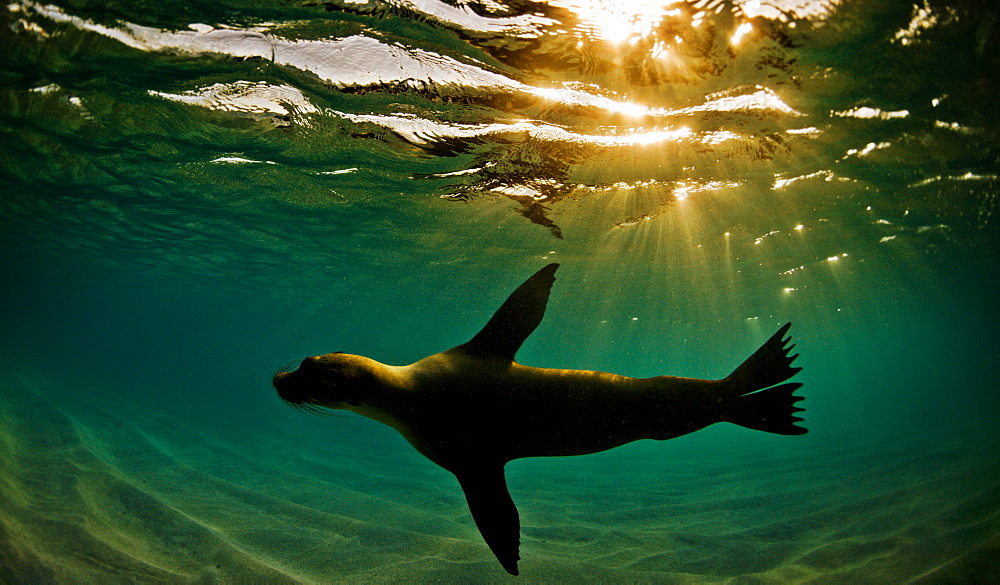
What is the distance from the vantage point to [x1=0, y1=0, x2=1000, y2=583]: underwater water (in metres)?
4.71

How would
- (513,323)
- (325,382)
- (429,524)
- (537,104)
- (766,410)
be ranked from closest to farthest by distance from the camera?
(325,382)
(766,410)
(513,323)
(537,104)
(429,524)

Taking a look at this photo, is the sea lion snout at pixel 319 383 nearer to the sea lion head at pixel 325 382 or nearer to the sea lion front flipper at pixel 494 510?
the sea lion head at pixel 325 382

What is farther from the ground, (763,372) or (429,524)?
(763,372)

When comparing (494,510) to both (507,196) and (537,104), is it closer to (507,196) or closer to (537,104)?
(537,104)

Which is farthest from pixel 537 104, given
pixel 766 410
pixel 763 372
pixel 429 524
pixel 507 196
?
pixel 429 524

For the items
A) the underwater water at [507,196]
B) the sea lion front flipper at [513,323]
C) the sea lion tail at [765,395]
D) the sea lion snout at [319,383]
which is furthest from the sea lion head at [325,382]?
the underwater water at [507,196]

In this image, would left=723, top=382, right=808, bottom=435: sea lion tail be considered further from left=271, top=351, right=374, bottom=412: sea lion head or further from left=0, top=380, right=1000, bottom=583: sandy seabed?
left=0, top=380, right=1000, bottom=583: sandy seabed

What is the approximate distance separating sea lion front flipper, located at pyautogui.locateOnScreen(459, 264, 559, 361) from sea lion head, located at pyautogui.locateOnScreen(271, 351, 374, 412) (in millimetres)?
711

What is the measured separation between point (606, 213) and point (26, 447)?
11990mm

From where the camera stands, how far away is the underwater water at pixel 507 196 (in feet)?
15.4

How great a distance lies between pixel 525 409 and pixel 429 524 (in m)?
5.43

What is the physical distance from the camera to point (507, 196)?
390 inches

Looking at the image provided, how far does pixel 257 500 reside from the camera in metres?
7.73

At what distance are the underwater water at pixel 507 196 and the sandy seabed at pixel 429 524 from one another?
0.05m
